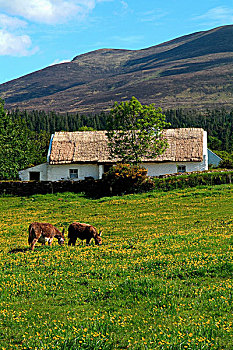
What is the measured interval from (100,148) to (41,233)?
132ft

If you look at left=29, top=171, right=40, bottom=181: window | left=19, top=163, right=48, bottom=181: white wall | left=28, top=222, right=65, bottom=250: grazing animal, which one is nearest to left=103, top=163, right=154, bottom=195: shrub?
left=19, top=163, right=48, bottom=181: white wall

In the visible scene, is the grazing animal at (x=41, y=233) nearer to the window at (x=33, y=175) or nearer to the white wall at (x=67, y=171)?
the white wall at (x=67, y=171)

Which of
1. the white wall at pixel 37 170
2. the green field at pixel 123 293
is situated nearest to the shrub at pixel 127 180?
the white wall at pixel 37 170

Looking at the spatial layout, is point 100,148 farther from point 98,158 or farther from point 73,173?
point 73,173

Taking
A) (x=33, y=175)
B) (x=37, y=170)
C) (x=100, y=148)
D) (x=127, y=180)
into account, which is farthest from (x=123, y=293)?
(x=33, y=175)

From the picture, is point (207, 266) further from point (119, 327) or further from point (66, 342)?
point (66, 342)

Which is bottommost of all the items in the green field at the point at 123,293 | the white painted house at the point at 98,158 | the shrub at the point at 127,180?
the green field at the point at 123,293

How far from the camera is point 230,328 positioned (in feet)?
26.8

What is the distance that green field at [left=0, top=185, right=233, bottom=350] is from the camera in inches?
311

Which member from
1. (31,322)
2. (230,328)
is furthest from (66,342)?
(230,328)

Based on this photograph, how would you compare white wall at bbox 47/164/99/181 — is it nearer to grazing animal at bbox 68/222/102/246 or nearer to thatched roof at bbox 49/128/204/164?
thatched roof at bbox 49/128/204/164

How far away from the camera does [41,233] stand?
1903cm

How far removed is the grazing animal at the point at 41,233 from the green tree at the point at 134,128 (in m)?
32.1

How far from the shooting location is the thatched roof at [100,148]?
56.9 metres
